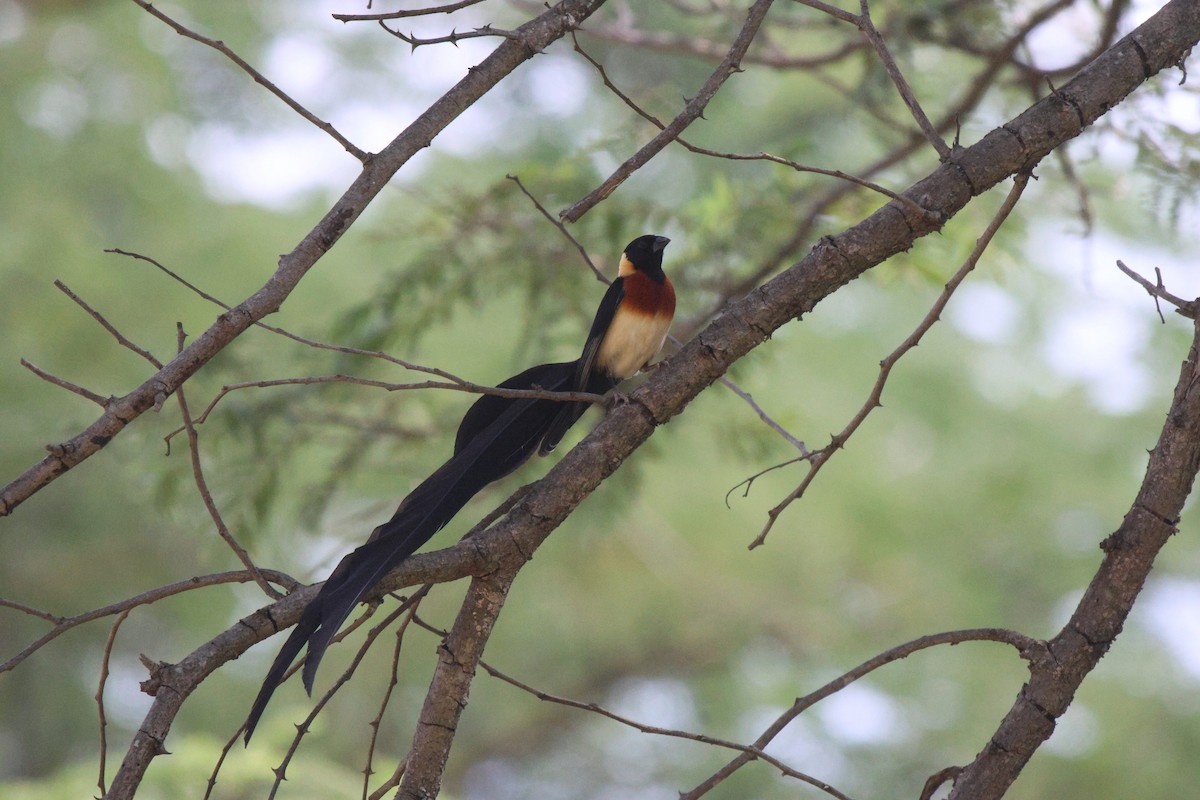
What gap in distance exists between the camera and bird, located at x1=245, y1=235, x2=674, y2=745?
1.51m

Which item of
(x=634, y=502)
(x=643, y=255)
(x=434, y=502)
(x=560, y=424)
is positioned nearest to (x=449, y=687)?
(x=434, y=502)

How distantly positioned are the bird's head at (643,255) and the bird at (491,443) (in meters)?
0.08

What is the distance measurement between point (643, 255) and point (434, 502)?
134cm

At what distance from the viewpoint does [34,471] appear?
131cm

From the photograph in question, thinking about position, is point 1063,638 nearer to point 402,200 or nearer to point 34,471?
point 34,471

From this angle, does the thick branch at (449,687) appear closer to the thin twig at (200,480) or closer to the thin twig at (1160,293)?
the thin twig at (200,480)

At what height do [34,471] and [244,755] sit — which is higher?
[244,755]

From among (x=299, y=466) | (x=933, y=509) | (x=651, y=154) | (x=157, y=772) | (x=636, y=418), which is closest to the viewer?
(x=651, y=154)

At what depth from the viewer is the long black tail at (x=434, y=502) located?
149 cm

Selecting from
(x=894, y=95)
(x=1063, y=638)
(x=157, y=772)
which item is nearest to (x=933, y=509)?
(x=894, y=95)

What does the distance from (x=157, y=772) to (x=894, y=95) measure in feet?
11.8

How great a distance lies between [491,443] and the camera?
1.78 metres

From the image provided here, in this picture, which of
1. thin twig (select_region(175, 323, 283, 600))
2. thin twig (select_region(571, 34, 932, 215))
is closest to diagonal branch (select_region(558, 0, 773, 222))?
thin twig (select_region(571, 34, 932, 215))

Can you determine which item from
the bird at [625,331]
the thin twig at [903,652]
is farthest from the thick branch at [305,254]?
the thin twig at [903,652]
